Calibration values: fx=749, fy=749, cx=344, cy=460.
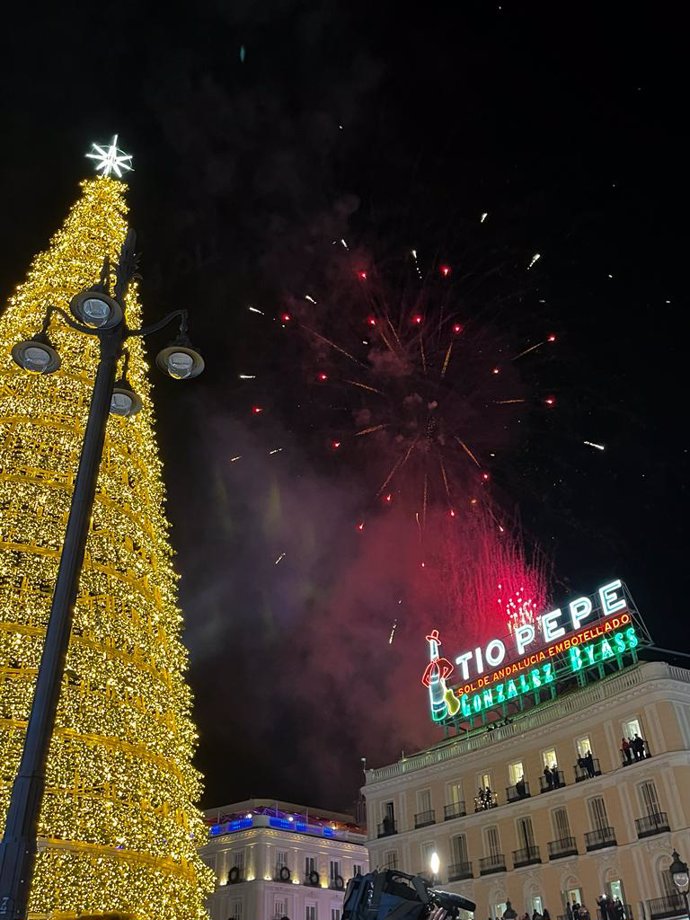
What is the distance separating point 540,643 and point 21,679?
33375mm

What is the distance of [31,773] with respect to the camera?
5609 millimetres

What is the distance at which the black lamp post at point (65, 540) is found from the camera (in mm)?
5340

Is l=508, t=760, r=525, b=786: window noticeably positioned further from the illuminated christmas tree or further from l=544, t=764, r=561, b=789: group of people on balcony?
the illuminated christmas tree

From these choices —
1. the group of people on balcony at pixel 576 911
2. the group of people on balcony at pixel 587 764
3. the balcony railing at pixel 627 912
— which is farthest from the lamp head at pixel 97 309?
the group of people on balcony at pixel 587 764

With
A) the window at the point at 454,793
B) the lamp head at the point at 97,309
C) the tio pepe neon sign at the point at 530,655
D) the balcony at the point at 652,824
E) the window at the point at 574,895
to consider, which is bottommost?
the window at the point at 574,895

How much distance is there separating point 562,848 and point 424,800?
9.91 meters

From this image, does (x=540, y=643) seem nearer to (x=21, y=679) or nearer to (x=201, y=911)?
(x=201, y=911)

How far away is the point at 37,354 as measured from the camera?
870cm

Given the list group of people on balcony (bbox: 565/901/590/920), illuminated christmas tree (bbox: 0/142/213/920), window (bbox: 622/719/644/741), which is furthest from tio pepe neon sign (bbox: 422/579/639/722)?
illuminated christmas tree (bbox: 0/142/213/920)

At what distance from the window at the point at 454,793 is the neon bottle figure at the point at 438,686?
4.30 meters

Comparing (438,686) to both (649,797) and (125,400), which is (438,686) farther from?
(125,400)

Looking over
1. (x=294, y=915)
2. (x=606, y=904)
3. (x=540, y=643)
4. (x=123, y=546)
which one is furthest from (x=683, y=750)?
(x=294, y=915)

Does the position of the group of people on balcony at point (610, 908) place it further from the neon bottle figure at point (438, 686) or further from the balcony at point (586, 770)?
the neon bottle figure at point (438, 686)

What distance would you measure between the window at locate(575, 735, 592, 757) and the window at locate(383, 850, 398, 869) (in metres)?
13.2
